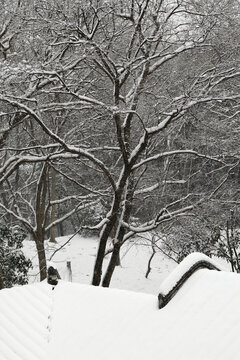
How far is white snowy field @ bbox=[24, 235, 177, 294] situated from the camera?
60.5ft

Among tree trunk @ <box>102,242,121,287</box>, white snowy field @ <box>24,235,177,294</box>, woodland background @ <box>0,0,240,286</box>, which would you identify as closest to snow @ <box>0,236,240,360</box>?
woodland background @ <box>0,0,240,286</box>

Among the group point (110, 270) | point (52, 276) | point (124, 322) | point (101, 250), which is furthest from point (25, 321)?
point (110, 270)

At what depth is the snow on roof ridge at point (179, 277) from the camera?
4.52m

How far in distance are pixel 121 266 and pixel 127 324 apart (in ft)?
53.8

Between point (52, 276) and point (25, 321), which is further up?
point (52, 276)

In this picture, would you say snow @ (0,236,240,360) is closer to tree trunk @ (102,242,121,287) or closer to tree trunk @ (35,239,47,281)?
tree trunk @ (102,242,121,287)

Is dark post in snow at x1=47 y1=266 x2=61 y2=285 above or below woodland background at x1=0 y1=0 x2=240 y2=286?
below

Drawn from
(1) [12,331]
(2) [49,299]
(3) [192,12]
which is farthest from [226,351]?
(3) [192,12]

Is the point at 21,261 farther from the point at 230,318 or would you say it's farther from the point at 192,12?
the point at 230,318

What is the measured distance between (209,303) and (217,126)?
9.65 meters

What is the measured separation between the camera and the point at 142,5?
11.0 metres

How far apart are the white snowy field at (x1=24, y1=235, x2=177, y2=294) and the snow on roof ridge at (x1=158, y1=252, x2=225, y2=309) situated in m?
12.2

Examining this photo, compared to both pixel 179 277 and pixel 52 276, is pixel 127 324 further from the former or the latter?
pixel 52 276

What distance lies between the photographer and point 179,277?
15.1 ft
